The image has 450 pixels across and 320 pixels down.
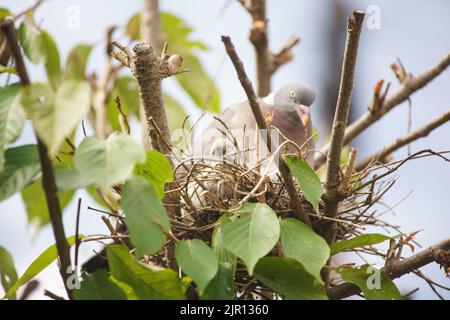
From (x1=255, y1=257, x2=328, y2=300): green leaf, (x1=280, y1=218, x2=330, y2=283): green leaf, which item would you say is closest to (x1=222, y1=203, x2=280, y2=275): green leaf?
(x1=280, y1=218, x2=330, y2=283): green leaf

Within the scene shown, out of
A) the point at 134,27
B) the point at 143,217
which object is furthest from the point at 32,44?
the point at 134,27

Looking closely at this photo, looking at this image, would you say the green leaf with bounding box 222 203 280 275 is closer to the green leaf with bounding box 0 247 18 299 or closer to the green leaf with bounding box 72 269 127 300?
the green leaf with bounding box 72 269 127 300

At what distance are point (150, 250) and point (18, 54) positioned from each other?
68cm

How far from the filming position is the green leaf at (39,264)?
2785mm

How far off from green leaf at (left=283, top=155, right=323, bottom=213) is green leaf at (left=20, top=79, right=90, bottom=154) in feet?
3.02

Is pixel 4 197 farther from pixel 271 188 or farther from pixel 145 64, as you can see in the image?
pixel 271 188

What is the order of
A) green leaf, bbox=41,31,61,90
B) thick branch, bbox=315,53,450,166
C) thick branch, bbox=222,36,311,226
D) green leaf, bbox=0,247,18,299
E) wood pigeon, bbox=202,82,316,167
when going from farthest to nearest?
wood pigeon, bbox=202,82,316,167, thick branch, bbox=315,53,450,166, green leaf, bbox=41,31,61,90, green leaf, bbox=0,247,18,299, thick branch, bbox=222,36,311,226

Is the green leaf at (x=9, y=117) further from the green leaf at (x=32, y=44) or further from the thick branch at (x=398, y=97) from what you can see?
the thick branch at (x=398, y=97)

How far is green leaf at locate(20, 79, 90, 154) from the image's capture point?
72.4 inches

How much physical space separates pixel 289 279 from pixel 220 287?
294 mm

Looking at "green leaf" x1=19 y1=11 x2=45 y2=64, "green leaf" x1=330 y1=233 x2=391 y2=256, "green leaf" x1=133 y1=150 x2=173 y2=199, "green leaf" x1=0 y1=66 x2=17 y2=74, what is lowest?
"green leaf" x1=330 y1=233 x2=391 y2=256

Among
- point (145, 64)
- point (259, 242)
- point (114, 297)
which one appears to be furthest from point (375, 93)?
point (114, 297)

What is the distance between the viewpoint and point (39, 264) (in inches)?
111

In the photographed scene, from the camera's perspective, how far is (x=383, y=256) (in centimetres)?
317
